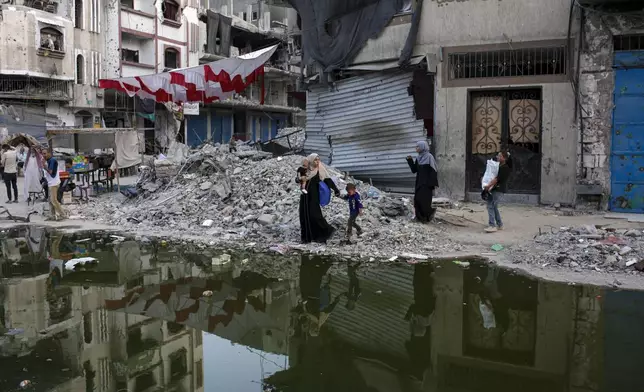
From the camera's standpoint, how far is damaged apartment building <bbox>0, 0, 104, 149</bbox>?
92.5ft

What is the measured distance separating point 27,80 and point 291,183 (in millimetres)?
22002

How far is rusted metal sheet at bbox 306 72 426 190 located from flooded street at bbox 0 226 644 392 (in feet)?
21.9

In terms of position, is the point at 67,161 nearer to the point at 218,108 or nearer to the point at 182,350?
the point at 182,350

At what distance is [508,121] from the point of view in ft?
46.2

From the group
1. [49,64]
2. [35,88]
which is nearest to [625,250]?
[35,88]

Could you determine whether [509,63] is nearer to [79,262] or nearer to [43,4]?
[79,262]

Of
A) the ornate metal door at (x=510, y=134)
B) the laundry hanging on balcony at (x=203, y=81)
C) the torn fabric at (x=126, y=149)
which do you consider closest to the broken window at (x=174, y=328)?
the ornate metal door at (x=510, y=134)

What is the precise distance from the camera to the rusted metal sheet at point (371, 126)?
49.9 ft

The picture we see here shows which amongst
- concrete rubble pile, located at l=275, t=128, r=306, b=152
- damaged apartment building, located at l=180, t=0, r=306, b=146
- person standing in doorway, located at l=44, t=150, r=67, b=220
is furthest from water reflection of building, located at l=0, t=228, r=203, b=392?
damaged apartment building, located at l=180, t=0, r=306, b=146

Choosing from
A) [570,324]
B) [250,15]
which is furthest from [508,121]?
[250,15]

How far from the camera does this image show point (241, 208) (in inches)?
494

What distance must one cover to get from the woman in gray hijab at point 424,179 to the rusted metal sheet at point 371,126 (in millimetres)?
3510

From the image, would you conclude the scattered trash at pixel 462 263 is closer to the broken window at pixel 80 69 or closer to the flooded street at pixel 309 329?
the flooded street at pixel 309 329

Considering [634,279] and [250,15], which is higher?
[250,15]
